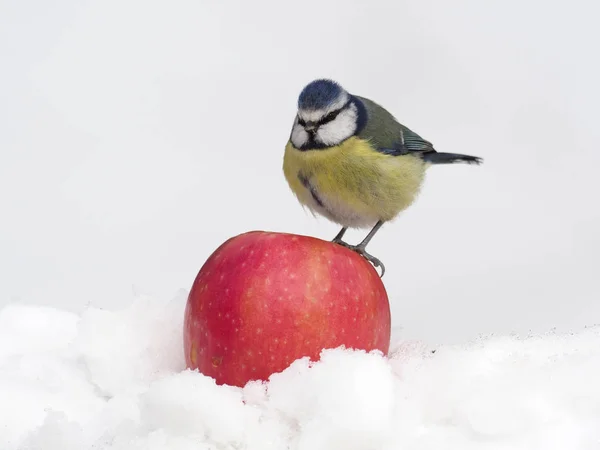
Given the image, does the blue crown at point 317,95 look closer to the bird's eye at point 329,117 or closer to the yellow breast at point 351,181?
the bird's eye at point 329,117

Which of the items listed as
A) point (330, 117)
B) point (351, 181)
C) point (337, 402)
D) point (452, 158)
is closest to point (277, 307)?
point (337, 402)

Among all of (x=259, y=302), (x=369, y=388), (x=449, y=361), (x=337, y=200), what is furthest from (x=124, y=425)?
(x=337, y=200)

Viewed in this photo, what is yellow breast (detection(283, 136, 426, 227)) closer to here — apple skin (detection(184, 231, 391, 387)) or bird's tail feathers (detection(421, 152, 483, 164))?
bird's tail feathers (detection(421, 152, 483, 164))

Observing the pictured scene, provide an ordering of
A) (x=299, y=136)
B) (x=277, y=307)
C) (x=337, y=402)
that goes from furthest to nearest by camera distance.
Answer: (x=299, y=136)
(x=277, y=307)
(x=337, y=402)

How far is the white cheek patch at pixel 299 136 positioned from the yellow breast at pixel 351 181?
0.02 meters

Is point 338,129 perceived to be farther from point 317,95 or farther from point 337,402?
point 337,402

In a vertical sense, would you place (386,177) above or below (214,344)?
above

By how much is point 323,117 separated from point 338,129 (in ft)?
0.24

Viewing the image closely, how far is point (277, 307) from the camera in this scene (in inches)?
81.6

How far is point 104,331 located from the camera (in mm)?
2471

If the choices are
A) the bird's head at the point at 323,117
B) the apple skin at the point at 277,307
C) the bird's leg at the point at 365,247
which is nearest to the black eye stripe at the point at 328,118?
the bird's head at the point at 323,117

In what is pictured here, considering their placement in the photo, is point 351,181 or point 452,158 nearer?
point 351,181

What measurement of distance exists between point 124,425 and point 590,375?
108 cm

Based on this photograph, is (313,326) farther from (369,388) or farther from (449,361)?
(449,361)
